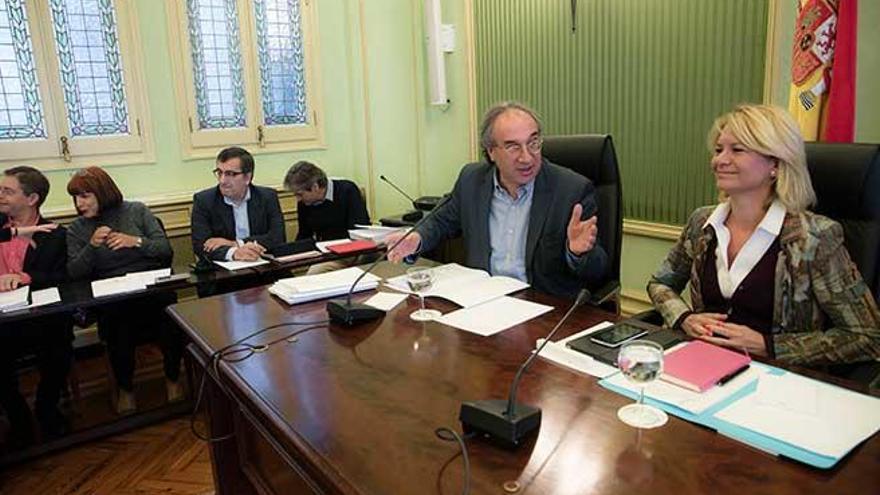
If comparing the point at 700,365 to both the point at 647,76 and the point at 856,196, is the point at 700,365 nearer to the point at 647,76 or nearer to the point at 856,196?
the point at 856,196

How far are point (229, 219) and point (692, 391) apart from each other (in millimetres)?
2579

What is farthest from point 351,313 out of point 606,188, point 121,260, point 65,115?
point 65,115

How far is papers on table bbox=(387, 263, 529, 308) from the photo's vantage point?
1665mm

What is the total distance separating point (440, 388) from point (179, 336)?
202 centimetres

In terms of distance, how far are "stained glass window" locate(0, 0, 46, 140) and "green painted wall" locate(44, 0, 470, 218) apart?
2.78 ft

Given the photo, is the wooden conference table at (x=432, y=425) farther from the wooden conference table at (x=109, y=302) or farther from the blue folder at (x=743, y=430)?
the wooden conference table at (x=109, y=302)

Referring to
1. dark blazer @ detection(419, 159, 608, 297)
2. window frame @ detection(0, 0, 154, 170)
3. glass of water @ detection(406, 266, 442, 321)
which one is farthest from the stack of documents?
window frame @ detection(0, 0, 154, 170)

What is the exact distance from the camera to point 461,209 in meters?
2.26

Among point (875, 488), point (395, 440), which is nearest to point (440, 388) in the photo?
point (395, 440)

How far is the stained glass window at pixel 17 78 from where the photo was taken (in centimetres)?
317

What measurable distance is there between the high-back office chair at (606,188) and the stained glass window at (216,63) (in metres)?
2.47

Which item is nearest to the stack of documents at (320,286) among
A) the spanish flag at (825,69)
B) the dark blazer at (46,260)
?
the dark blazer at (46,260)

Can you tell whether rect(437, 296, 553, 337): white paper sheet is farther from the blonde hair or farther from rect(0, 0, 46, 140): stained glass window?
rect(0, 0, 46, 140): stained glass window

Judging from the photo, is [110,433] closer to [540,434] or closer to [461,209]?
[461,209]
